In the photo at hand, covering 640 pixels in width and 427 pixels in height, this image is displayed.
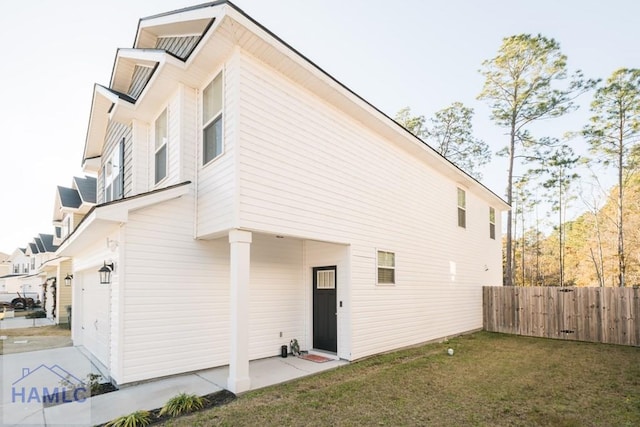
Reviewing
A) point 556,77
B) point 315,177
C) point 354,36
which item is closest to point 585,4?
point 556,77

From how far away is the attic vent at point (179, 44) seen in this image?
701 centimetres

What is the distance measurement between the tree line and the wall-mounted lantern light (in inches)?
705

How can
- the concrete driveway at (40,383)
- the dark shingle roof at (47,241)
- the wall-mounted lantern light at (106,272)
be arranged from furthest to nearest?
1. the dark shingle roof at (47,241)
2. the wall-mounted lantern light at (106,272)
3. the concrete driveway at (40,383)

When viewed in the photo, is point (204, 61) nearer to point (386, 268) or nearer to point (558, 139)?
point (386, 268)

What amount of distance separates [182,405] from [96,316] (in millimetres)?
4659

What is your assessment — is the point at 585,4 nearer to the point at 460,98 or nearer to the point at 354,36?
the point at 354,36

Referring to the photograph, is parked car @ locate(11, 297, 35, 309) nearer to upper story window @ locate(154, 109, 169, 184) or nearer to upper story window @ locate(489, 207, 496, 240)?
upper story window @ locate(154, 109, 169, 184)

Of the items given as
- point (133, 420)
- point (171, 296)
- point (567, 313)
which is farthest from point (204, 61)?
point (567, 313)

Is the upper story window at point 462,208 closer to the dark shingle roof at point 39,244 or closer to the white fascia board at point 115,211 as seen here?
the white fascia board at point 115,211

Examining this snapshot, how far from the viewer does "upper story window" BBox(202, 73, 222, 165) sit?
641cm

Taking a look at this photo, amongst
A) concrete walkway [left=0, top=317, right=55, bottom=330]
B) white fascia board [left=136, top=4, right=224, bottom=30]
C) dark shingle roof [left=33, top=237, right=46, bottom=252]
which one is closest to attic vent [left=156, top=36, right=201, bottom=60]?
white fascia board [left=136, top=4, right=224, bottom=30]

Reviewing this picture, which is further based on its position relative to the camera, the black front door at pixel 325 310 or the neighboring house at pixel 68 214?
the neighboring house at pixel 68 214

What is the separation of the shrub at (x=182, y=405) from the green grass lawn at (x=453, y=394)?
0.20m

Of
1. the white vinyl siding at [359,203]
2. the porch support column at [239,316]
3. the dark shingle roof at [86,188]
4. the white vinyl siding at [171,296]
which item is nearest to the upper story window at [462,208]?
the white vinyl siding at [359,203]
